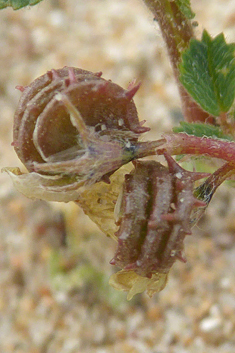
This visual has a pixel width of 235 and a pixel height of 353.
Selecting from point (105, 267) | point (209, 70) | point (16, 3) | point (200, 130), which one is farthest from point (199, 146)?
point (105, 267)

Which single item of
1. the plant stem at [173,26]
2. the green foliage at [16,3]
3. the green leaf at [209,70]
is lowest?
the green leaf at [209,70]

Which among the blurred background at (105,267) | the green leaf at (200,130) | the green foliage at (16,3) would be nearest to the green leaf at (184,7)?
the green leaf at (200,130)

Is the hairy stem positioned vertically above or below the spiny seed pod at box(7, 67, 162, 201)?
below

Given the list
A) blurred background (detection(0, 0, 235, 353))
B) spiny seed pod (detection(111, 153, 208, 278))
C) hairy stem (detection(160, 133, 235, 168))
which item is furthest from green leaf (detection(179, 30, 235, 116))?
blurred background (detection(0, 0, 235, 353))

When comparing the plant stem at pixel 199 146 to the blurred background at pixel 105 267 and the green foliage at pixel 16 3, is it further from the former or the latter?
the blurred background at pixel 105 267

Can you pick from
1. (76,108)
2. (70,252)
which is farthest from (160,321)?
(76,108)

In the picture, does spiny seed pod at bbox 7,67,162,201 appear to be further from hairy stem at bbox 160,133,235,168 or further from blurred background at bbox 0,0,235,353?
blurred background at bbox 0,0,235,353

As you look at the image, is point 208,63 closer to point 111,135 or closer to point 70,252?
point 111,135
